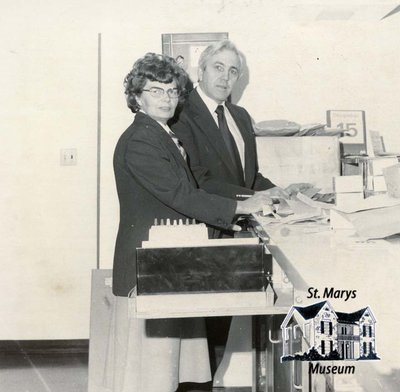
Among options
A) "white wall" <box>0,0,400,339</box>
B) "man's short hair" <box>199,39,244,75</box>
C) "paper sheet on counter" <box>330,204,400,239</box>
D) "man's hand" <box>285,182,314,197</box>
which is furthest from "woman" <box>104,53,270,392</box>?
"white wall" <box>0,0,400,339</box>

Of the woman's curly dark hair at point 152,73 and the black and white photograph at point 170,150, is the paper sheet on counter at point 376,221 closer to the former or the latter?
the black and white photograph at point 170,150

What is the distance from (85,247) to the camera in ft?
9.65

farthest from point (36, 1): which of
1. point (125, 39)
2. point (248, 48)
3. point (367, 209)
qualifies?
point (367, 209)

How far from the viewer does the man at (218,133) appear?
2.52m

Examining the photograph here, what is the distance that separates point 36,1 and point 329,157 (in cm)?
163

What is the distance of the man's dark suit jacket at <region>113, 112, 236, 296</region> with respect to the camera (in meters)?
1.83

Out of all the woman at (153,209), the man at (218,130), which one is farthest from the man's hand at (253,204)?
the man at (218,130)

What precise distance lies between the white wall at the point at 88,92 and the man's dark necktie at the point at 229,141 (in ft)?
0.68

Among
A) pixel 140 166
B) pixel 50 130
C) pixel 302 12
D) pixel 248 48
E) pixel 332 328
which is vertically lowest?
pixel 332 328

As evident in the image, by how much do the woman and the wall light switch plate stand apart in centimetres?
95

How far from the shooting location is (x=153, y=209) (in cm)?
189

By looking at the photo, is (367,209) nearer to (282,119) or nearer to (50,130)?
(282,119)

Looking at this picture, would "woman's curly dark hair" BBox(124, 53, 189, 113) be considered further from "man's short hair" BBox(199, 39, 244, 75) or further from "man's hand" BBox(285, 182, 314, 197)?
"man's hand" BBox(285, 182, 314, 197)

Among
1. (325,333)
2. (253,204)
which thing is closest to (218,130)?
(253,204)
